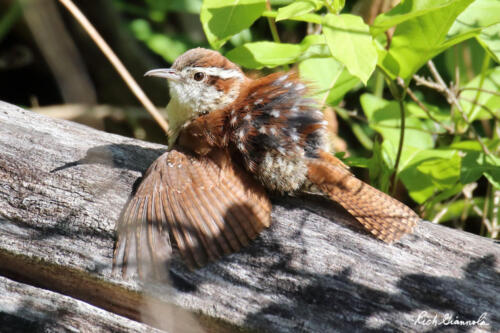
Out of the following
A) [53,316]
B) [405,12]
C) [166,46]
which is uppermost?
[405,12]

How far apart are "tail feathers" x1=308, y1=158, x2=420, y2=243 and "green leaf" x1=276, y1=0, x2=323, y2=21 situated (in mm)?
677

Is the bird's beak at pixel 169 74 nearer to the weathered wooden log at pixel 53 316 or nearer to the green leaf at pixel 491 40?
the weathered wooden log at pixel 53 316

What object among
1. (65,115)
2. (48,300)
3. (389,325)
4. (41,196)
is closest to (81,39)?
(65,115)

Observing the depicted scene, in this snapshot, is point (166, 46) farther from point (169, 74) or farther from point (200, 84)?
point (200, 84)

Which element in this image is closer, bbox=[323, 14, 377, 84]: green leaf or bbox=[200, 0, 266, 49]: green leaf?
bbox=[323, 14, 377, 84]: green leaf

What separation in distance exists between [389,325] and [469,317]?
325 mm

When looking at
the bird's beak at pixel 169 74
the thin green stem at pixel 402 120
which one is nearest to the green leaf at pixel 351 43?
the thin green stem at pixel 402 120

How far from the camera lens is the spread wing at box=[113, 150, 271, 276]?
2359mm

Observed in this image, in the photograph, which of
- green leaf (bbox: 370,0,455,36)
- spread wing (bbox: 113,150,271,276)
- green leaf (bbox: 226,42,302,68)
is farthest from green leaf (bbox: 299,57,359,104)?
spread wing (bbox: 113,150,271,276)

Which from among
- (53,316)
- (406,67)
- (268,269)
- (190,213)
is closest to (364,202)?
(268,269)

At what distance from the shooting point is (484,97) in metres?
3.29

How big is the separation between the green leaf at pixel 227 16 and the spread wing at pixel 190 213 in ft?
1.87

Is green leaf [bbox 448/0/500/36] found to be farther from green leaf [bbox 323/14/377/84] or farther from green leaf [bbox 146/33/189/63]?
green leaf [bbox 146/33/189/63]

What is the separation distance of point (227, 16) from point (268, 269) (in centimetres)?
120
